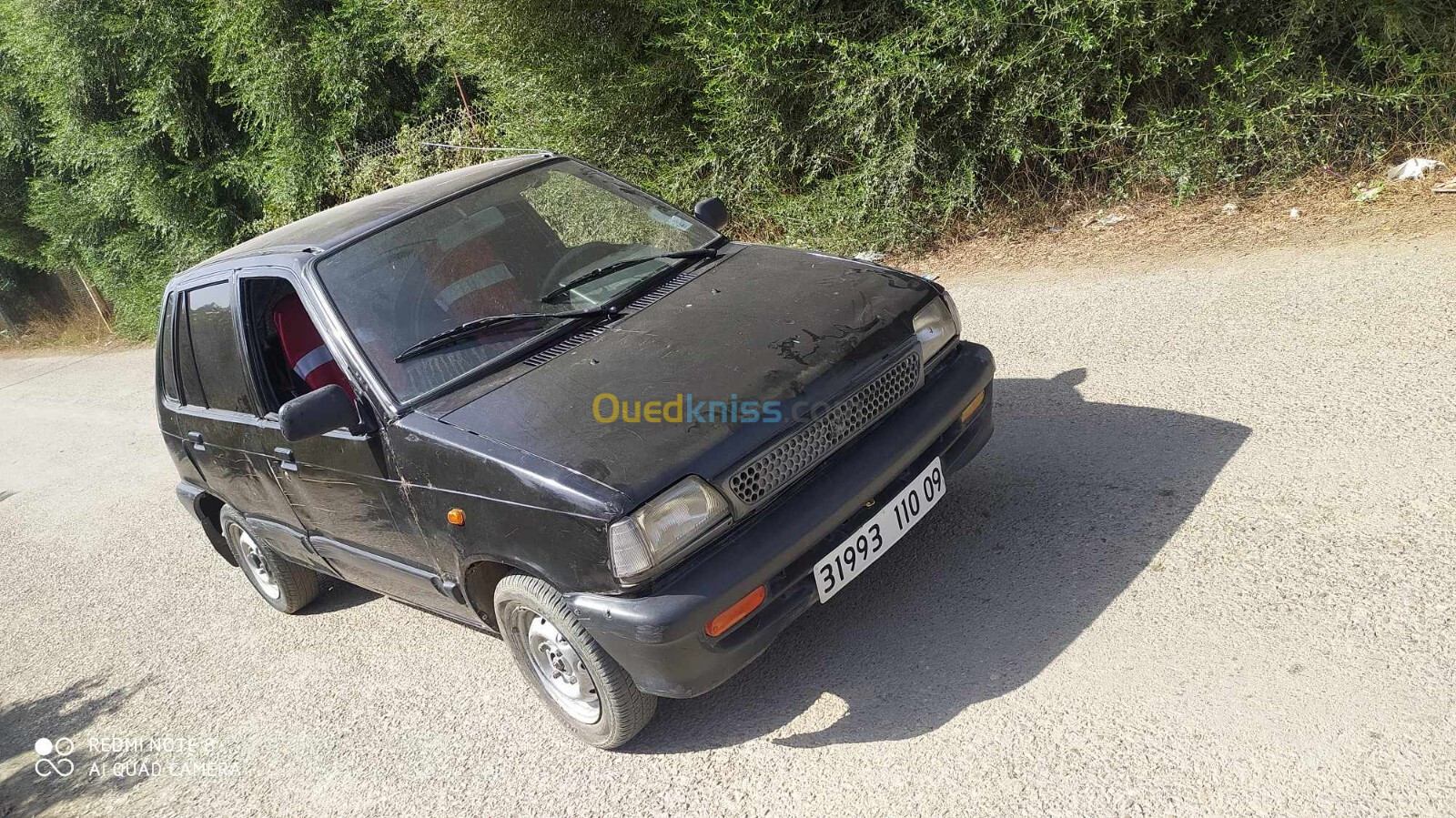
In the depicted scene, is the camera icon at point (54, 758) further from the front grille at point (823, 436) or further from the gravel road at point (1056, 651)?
the front grille at point (823, 436)

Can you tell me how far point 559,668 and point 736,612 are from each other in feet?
2.69

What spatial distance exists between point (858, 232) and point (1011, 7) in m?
2.21

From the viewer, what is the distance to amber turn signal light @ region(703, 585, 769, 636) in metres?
3.00

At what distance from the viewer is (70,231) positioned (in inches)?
832

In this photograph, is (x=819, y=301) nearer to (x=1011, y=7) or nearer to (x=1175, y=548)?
(x=1175, y=548)

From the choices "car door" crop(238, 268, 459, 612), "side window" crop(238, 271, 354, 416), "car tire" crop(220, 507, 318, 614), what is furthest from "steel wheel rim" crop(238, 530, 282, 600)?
"side window" crop(238, 271, 354, 416)

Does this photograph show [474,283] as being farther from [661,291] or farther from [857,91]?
[857,91]

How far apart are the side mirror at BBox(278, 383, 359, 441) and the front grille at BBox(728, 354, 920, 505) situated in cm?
148

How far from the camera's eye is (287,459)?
13.7 feet

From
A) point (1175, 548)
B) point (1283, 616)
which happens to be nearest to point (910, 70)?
point (1175, 548)

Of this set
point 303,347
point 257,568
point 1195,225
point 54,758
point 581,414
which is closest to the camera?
point 581,414

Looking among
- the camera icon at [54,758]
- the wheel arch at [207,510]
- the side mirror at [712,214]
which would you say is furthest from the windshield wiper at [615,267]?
the camera icon at [54,758]

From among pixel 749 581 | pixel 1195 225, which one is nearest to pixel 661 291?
pixel 749 581

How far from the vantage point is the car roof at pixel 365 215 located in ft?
13.5
